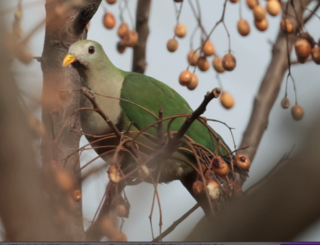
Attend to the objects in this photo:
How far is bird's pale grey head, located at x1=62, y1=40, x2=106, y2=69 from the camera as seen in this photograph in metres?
1.92

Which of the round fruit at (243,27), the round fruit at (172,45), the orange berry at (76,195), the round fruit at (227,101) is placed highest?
the round fruit at (243,27)

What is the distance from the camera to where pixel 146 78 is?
237cm

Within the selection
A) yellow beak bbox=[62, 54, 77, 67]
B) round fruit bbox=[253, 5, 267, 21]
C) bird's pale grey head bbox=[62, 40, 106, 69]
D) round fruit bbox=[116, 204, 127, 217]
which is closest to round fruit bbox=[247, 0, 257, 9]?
round fruit bbox=[253, 5, 267, 21]

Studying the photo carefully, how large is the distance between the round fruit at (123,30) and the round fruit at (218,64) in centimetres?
57

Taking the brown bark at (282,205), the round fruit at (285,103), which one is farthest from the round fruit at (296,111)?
the brown bark at (282,205)

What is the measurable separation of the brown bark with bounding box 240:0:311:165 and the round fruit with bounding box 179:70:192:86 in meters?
0.76

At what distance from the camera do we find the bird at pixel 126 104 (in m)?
2.10

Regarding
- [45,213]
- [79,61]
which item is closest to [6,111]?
[45,213]

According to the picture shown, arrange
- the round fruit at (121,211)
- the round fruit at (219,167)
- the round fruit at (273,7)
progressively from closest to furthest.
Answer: the round fruit at (219,167), the round fruit at (121,211), the round fruit at (273,7)

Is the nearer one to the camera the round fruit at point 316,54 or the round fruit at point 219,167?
the round fruit at point 219,167

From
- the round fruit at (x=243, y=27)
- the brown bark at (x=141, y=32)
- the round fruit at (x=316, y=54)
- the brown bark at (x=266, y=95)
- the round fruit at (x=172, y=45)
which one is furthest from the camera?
the brown bark at (x=266, y=95)

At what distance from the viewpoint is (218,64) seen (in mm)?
2264

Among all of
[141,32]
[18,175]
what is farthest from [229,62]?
[18,175]

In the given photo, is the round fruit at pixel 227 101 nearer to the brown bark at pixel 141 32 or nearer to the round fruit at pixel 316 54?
A: the round fruit at pixel 316 54
